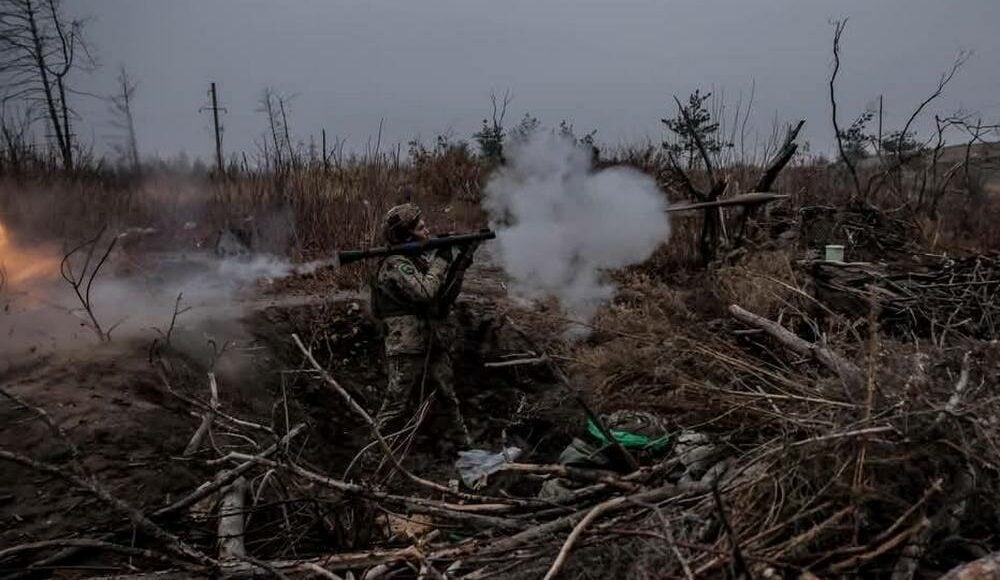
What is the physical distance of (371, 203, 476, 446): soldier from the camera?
4727 mm

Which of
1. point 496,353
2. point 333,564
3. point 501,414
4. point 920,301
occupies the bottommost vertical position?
point 501,414

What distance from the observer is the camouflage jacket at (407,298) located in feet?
15.3

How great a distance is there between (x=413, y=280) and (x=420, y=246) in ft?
0.97

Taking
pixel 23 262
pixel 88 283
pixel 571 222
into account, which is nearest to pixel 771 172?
pixel 571 222

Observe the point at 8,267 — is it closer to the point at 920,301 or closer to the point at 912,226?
the point at 920,301

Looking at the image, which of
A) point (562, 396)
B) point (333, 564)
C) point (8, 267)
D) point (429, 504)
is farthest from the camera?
point (8, 267)

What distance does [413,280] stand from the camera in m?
4.63

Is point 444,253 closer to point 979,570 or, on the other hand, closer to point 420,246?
point 420,246

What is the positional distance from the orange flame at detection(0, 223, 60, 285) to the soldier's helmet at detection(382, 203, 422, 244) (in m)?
5.22

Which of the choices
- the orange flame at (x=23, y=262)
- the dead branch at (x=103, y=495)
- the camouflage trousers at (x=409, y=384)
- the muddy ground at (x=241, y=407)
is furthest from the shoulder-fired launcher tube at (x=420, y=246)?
the orange flame at (x=23, y=262)

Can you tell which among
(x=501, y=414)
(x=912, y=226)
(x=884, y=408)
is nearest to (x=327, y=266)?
(x=501, y=414)

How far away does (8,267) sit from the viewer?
727cm

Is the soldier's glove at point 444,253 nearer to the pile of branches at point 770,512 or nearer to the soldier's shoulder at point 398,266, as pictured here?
the soldier's shoulder at point 398,266

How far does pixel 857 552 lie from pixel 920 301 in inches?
148
